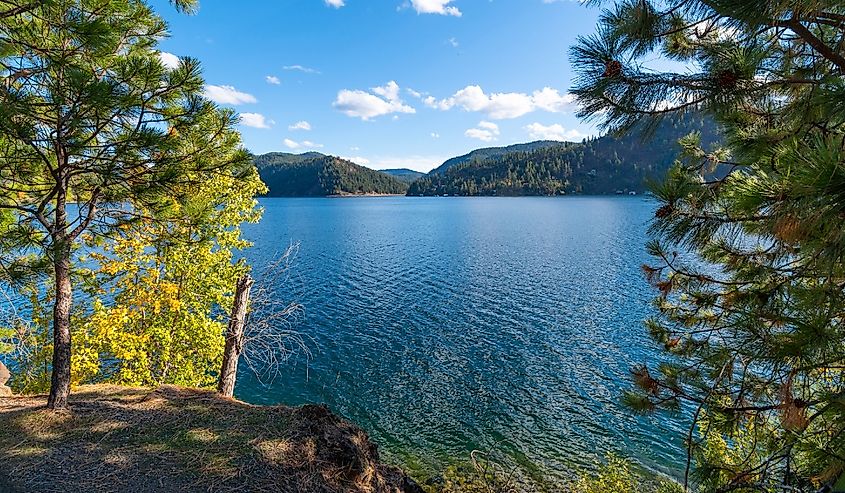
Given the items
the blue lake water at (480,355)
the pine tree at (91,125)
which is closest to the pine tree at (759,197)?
the pine tree at (91,125)

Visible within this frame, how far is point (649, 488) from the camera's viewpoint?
11.0 m

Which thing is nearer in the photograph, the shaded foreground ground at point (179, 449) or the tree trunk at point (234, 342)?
the shaded foreground ground at point (179, 449)

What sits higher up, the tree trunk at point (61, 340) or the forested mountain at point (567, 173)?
the forested mountain at point (567, 173)

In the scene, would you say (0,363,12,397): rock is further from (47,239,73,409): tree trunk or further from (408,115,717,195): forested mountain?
(408,115,717,195): forested mountain

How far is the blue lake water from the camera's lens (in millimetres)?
13138

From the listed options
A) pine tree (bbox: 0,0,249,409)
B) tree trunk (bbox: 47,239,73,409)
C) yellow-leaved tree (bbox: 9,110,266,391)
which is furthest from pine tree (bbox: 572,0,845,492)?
tree trunk (bbox: 47,239,73,409)

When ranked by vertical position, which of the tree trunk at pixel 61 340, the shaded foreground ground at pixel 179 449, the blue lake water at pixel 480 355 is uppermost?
the tree trunk at pixel 61 340

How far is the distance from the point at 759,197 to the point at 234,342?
35.0 feet

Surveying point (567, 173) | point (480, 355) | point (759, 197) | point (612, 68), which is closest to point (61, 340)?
point (612, 68)

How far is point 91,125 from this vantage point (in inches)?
193

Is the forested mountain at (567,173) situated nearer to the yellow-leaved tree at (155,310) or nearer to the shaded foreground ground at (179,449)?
the yellow-leaved tree at (155,310)

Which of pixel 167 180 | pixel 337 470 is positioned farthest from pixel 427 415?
pixel 167 180

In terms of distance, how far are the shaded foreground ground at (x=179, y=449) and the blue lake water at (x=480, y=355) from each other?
18.6ft

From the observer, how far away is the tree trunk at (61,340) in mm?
6551
